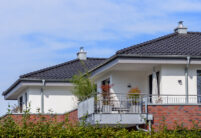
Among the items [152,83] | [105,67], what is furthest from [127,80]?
[152,83]

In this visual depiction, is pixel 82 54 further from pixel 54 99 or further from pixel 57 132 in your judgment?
pixel 57 132

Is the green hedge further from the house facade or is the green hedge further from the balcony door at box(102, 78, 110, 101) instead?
the balcony door at box(102, 78, 110, 101)

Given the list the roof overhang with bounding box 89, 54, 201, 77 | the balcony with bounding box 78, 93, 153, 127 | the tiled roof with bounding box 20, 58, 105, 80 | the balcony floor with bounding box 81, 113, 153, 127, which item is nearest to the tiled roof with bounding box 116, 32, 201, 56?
the roof overhang with bounding box 89, 54, 201, 77

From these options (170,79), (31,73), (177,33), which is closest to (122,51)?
(170,79)

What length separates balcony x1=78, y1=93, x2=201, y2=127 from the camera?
21.7 m

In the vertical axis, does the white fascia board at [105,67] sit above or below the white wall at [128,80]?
above

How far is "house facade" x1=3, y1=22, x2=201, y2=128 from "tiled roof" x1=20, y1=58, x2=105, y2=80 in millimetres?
3741

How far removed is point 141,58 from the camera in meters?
23.9

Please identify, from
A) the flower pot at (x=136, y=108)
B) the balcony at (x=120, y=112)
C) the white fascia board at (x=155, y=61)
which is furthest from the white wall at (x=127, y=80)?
the flower pot at (x=136, y=108)

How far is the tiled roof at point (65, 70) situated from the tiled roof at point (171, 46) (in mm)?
6506

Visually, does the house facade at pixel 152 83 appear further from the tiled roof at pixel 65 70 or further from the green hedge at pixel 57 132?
the green hedge at pixel 57 132

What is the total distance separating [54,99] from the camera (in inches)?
1312

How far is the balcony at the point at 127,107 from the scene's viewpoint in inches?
855

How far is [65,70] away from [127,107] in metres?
12.5
